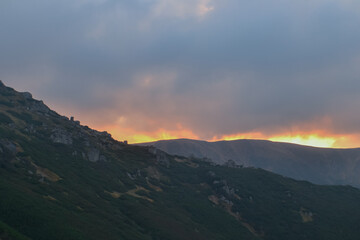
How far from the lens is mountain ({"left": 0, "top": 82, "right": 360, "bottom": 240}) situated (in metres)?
53.6

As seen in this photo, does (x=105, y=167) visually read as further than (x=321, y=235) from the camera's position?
Yes

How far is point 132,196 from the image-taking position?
92000 mm

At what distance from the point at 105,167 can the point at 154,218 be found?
1507 inches

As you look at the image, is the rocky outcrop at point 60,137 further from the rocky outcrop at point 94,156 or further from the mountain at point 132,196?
the rocky outcrop at point 94,156

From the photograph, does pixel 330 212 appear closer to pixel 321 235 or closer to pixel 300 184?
pixel 321 235

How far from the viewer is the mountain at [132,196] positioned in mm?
53562

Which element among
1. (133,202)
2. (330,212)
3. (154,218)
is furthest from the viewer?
(330,212)

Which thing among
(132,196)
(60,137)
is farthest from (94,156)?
(132,196)

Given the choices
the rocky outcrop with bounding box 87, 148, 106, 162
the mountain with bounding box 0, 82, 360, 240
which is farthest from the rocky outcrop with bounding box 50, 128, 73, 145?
the rocky outcrop with bounding box 87, 148, 106, 162

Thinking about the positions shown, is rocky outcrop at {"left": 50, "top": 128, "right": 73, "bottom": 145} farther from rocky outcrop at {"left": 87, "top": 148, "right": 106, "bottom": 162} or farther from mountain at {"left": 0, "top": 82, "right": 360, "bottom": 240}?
rocky outcrop at {"left": 87, "top": 148, "right": 106, "bottom": 162}

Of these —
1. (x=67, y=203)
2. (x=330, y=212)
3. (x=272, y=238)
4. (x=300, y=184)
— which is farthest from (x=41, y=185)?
(x=300, y=184)

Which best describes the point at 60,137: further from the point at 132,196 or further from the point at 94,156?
the point at 132,196

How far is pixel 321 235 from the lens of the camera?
100688mm

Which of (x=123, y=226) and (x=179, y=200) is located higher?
(x=179, y=200)
